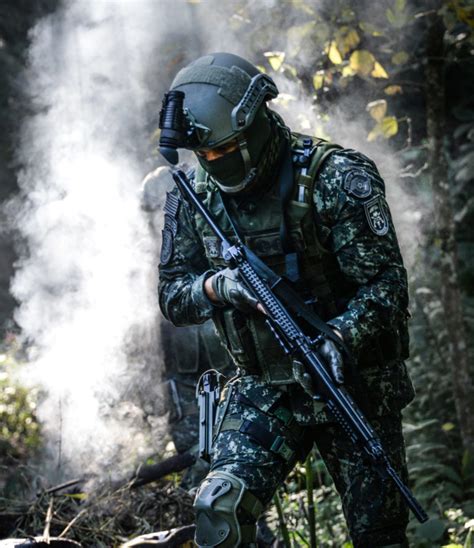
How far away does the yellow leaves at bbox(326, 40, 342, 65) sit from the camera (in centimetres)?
565

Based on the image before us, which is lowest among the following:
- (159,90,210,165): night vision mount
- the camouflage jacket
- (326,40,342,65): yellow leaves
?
the camouflage jacket

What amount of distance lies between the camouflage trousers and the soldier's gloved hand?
369 mm

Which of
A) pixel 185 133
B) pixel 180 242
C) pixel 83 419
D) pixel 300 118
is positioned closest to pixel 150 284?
pixel 83 419

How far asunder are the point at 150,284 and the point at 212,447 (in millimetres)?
3348

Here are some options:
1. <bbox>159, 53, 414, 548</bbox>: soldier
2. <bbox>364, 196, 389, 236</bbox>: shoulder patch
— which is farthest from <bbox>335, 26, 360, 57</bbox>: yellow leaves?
<bbox>364, 196, 389, 236</bbox>: shoulder patch

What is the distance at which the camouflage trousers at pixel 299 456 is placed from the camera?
3256mm

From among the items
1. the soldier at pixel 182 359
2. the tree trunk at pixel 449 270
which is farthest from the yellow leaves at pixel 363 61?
the soldier at pixel 182 359

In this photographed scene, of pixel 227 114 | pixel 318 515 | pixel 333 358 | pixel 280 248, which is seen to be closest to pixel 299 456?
pixel 333 358

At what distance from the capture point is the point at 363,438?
3059mm

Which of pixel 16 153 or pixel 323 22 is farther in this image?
pixel 16 153

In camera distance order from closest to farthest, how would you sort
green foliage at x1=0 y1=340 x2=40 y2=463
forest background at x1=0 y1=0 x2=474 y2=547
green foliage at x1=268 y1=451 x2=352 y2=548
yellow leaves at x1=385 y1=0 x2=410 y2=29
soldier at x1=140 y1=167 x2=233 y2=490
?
1. green foliage at x1=268 y1=451 x2=352 y2=548
2. yellow leaves at x1=385 y1=0 x2=410 y2=29
3. forest background at x1=0 y1=0 x2=474 y2=547
4. soldier at x1=140 y1=167 x2=233 y2=490
5. green foliage at x1=0 y1=340 x2=40 y2=463

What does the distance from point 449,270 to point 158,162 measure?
292 cm

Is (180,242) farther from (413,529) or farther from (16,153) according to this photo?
(16,153)

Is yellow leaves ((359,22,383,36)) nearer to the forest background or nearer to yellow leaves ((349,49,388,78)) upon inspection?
the forest background
